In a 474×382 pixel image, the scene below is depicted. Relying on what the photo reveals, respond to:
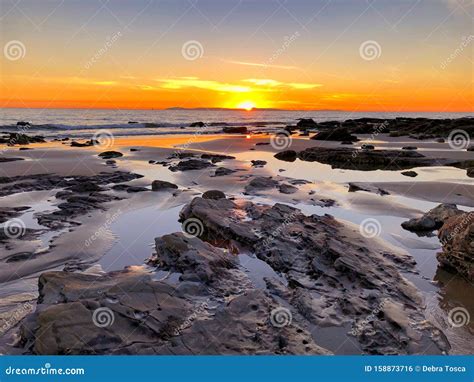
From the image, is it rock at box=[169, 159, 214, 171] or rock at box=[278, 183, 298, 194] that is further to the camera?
rock at box=[169, 159, 214, 171]

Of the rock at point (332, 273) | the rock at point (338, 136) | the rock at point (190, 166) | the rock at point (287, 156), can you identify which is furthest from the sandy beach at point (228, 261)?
the rock at point (338, 136)

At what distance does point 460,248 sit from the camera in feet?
27.9

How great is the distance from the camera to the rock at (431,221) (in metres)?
11.5

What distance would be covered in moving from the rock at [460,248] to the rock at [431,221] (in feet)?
6.64

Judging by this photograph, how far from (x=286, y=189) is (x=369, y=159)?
12.1 m

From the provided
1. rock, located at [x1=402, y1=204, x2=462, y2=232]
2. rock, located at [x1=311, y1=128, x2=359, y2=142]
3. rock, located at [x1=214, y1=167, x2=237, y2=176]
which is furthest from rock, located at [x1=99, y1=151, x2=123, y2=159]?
A: rock, located at [x1=311, y1=128, x2=359, y2=142]

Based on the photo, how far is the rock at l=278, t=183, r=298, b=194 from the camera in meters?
16.3

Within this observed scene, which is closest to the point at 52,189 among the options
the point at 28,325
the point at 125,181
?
the point at 125,181

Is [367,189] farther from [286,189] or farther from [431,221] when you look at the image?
[431,221]

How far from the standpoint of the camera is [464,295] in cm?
762

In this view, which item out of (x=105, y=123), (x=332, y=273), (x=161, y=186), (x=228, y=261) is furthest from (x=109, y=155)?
(x=105, y=123)

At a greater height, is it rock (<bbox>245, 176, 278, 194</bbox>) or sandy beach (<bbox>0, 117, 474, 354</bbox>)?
rock (<bbox>245, 176, 278, 194</bbox>)

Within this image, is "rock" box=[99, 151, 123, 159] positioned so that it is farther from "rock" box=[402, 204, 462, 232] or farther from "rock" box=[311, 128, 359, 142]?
"rock" box=[311, 128, 359, 142]

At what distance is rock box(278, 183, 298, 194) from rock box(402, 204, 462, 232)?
5.43 meters
